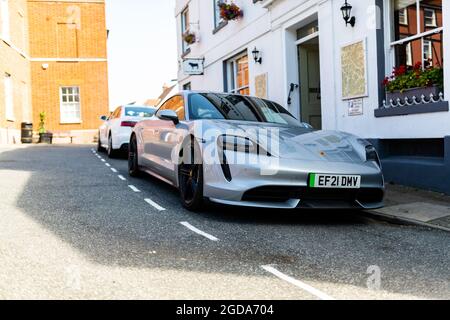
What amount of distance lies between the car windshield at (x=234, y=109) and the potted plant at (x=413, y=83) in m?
1.88

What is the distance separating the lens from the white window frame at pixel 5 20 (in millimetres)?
20516

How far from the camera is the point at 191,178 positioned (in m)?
5.43

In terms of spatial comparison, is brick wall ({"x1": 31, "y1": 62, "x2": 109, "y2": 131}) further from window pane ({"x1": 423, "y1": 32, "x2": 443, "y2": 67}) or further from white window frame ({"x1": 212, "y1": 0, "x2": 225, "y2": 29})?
window pane ({"x1": 423, "y1": 32, "x2": 443, "y2": 67})

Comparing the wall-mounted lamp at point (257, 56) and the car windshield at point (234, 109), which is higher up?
the wall-mounted lamp at point (257, 56)

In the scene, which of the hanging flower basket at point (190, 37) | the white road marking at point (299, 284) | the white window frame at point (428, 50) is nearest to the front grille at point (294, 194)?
the white road marking at point (299, 284)

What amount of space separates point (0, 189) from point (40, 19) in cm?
2208

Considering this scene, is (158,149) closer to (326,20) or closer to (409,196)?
(409,196)

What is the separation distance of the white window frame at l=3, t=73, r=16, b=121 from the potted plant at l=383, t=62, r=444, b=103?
58.1 ft

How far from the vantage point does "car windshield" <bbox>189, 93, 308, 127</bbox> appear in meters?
6.15

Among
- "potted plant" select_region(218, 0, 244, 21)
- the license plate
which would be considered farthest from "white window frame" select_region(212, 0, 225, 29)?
the license plate

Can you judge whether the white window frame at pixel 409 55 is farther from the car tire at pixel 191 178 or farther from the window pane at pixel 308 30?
the car tire at pixel 191 178

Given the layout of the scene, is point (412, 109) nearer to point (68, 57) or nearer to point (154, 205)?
point (154, 205)

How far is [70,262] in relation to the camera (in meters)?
3.50

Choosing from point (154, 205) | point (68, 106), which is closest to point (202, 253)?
point (154, 205)
